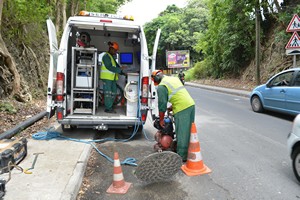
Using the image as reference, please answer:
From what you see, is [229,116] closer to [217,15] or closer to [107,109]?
[107,109]

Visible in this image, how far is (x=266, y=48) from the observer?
20219 millimetres

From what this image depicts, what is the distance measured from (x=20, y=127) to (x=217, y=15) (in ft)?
73.6

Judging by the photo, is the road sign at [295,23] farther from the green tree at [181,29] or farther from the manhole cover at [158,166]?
the green tree at [181,29]

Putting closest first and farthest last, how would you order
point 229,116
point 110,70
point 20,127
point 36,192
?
point 36,192
point 20,127
point 110,70
point 229,116

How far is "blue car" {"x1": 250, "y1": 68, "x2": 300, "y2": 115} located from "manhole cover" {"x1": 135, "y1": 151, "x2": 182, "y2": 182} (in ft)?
18.5

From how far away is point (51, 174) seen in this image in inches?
162

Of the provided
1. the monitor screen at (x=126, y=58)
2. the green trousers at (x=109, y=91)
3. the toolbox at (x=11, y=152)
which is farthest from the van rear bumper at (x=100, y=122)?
the monitor screen at (x=126, y=58)

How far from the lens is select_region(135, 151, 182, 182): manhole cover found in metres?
3.83

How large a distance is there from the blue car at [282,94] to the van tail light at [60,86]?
6.38 m

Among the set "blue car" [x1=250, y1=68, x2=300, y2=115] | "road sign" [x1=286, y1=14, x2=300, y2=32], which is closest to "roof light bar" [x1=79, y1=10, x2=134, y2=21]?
"blue car" [x1=250, y1=68, x2=300, y2=115]

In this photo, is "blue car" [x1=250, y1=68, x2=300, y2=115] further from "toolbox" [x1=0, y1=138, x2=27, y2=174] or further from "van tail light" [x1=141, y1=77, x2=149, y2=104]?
"toolbox" [x1=0, y1=138, x2=27, y2=174]

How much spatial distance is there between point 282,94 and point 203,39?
22.8 metres

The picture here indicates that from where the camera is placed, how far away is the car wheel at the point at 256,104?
10125 mm

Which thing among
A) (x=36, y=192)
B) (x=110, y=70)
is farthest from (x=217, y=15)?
(x=36, y=192)
